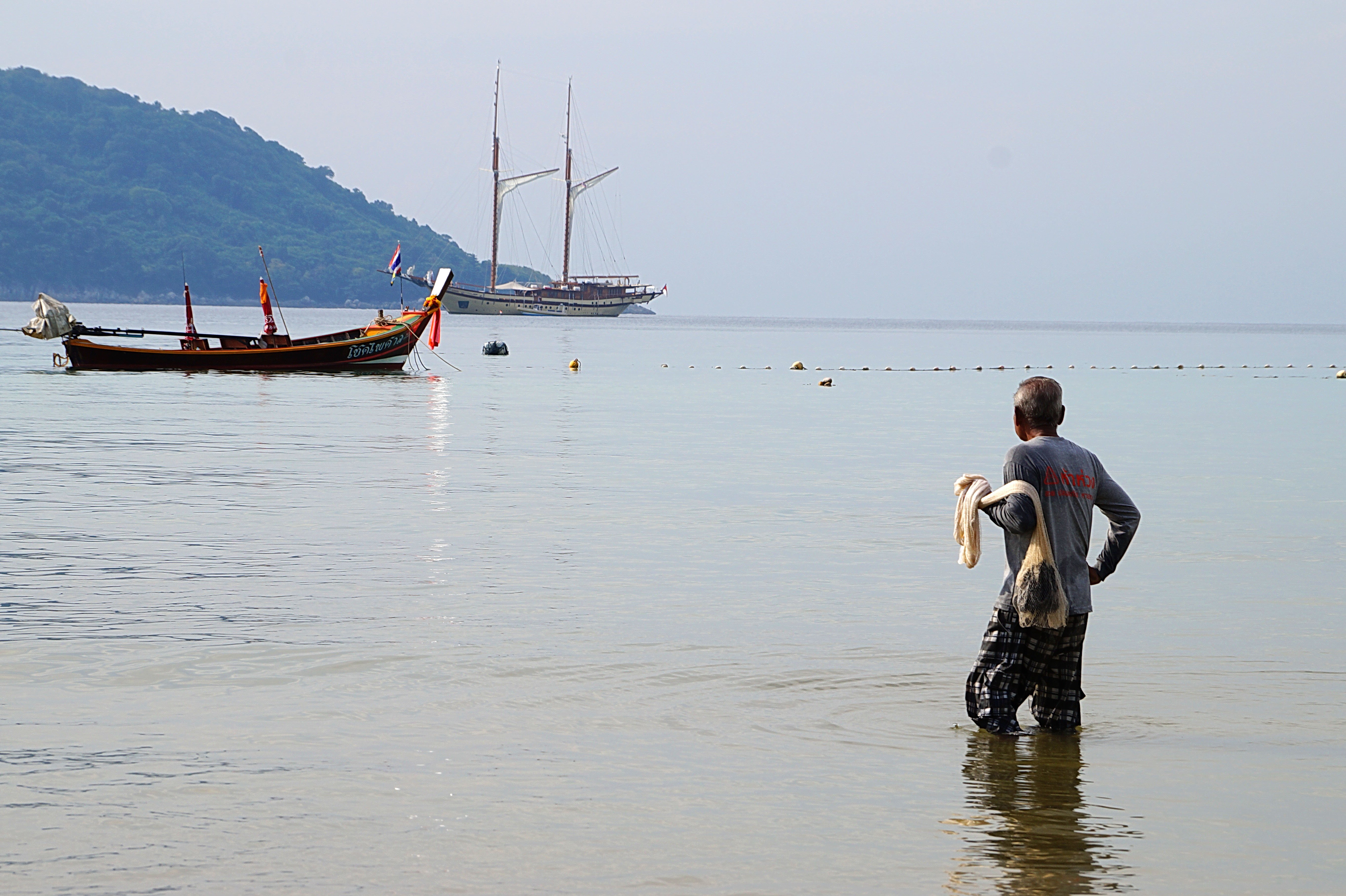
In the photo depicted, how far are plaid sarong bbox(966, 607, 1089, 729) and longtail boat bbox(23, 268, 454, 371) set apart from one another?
137ft

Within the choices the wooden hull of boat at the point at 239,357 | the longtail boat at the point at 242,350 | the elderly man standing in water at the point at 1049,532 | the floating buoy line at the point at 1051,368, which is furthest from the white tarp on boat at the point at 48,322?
the elderly man standing in water at the point at 1049,532

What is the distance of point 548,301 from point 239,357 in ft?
453

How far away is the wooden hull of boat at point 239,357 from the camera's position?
49.5m

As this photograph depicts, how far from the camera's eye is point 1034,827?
5375 millimetres

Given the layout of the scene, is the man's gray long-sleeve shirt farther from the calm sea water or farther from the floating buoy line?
the floating buoy line

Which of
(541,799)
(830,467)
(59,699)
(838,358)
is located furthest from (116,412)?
(838,358)

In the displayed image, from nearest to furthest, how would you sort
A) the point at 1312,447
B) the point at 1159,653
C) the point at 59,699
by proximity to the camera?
the point at 59,699 < the point at 1159,653 < the point at 1312,447

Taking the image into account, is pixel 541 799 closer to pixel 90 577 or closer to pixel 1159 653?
pixel 1159 653

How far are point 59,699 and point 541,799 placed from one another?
2.83m

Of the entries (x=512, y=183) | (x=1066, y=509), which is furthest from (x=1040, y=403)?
(x=512, y=183)

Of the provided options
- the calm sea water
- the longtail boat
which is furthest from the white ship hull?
the calm sea water

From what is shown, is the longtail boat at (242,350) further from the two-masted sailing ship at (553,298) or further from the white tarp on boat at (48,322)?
the two-masted sailing ship at (553,298)

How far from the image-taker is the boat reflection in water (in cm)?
480

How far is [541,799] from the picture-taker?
5586mm
